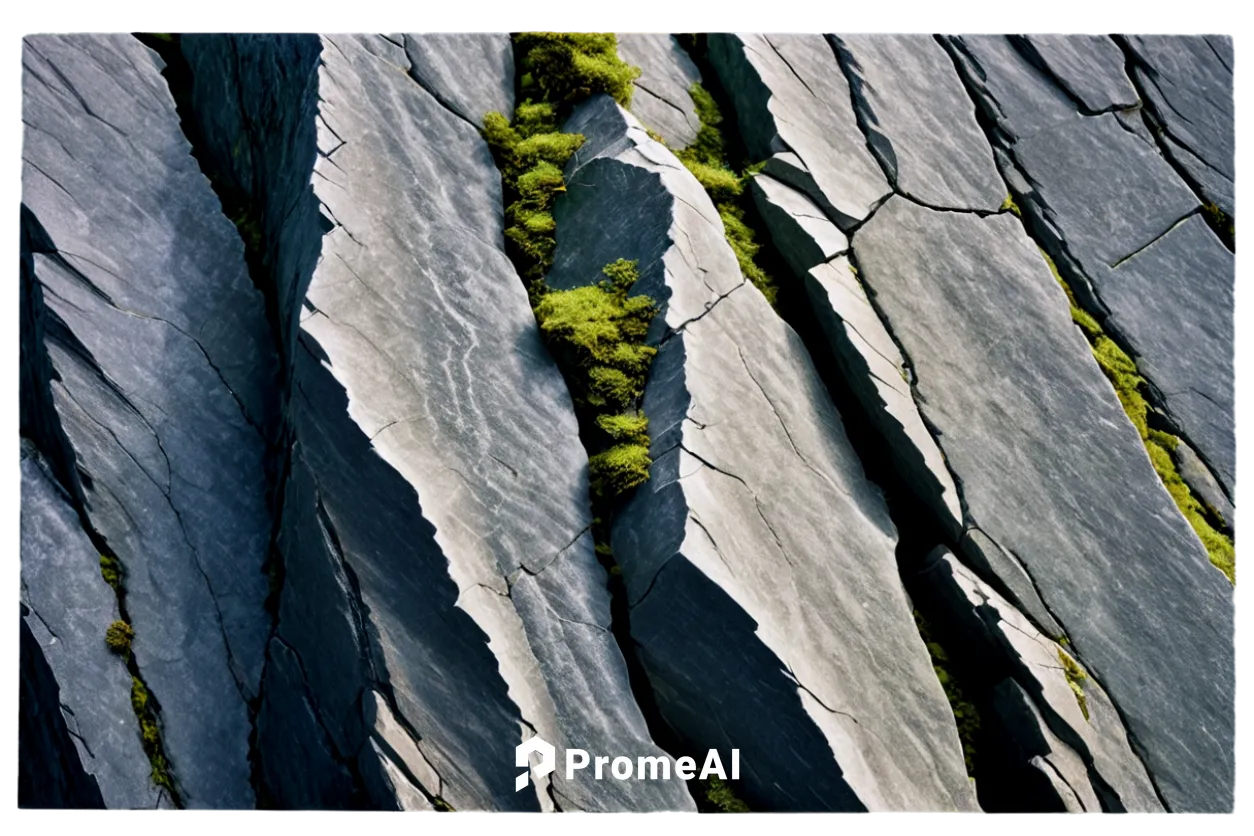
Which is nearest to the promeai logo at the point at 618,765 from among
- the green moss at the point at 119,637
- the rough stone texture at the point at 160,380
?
the rough stone texture at the point at 160,380

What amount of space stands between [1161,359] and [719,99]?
433 centimetres

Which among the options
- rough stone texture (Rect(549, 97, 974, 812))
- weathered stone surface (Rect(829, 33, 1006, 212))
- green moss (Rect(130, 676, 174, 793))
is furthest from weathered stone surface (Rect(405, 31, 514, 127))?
green moss (Rect(130, 676, 174, 793))

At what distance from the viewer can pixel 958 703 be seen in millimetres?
7707

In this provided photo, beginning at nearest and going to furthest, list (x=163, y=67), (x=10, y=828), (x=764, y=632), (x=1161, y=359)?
1. (x=764, y=632)
2. (x=10, y=828)
3. (x=1161, y=359)
4. (x=163, y=67)

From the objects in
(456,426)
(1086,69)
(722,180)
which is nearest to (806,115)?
(722,180)

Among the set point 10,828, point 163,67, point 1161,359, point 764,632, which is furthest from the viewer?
point 163,67

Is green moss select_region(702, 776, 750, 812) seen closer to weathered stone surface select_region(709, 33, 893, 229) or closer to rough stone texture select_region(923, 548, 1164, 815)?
rough stone texture select_region(923, 548, 1164, 815)

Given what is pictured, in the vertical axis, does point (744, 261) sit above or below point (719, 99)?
below

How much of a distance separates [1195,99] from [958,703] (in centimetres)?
552

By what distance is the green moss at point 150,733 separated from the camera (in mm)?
7883

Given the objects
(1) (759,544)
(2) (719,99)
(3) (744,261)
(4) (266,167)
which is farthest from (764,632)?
(4) (266,167)

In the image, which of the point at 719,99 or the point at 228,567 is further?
the point at 719,99

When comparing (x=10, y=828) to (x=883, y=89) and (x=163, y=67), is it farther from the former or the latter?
(x=883, y=89)

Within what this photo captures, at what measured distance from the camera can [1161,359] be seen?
877 centimetres
